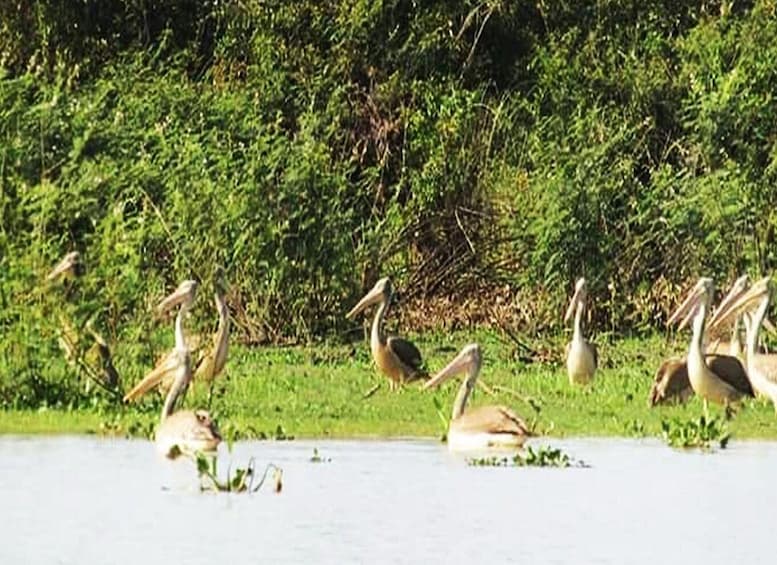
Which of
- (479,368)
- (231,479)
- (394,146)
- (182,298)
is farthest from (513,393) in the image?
(394,146)

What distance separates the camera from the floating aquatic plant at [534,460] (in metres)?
15.2

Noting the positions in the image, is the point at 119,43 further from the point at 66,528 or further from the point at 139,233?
the point at 66,528

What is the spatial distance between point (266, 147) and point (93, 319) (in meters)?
5.33

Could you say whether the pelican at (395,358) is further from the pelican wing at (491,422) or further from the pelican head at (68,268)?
the pelican wing at (491,422)

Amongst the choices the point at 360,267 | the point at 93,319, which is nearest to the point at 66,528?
the point at 93,319

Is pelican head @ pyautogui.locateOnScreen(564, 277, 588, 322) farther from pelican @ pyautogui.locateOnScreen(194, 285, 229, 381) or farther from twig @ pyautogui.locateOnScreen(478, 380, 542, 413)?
pelican @ pyautogui.locateOnScreen(194, 285, 229, 381)

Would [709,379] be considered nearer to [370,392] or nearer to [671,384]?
[671,384]

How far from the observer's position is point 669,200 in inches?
914

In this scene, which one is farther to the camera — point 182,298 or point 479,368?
point 182,298

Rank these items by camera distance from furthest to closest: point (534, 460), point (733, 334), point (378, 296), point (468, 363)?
point (378, 296)
point (733, 334)
point (468, 363)
point (534, 460)

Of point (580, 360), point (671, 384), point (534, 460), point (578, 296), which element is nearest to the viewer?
point (534, 460)

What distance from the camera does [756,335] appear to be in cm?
1816

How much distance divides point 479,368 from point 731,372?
5.13 ft

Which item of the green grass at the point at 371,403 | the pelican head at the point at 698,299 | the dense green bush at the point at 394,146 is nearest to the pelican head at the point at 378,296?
the green grass at the point at 371,403
